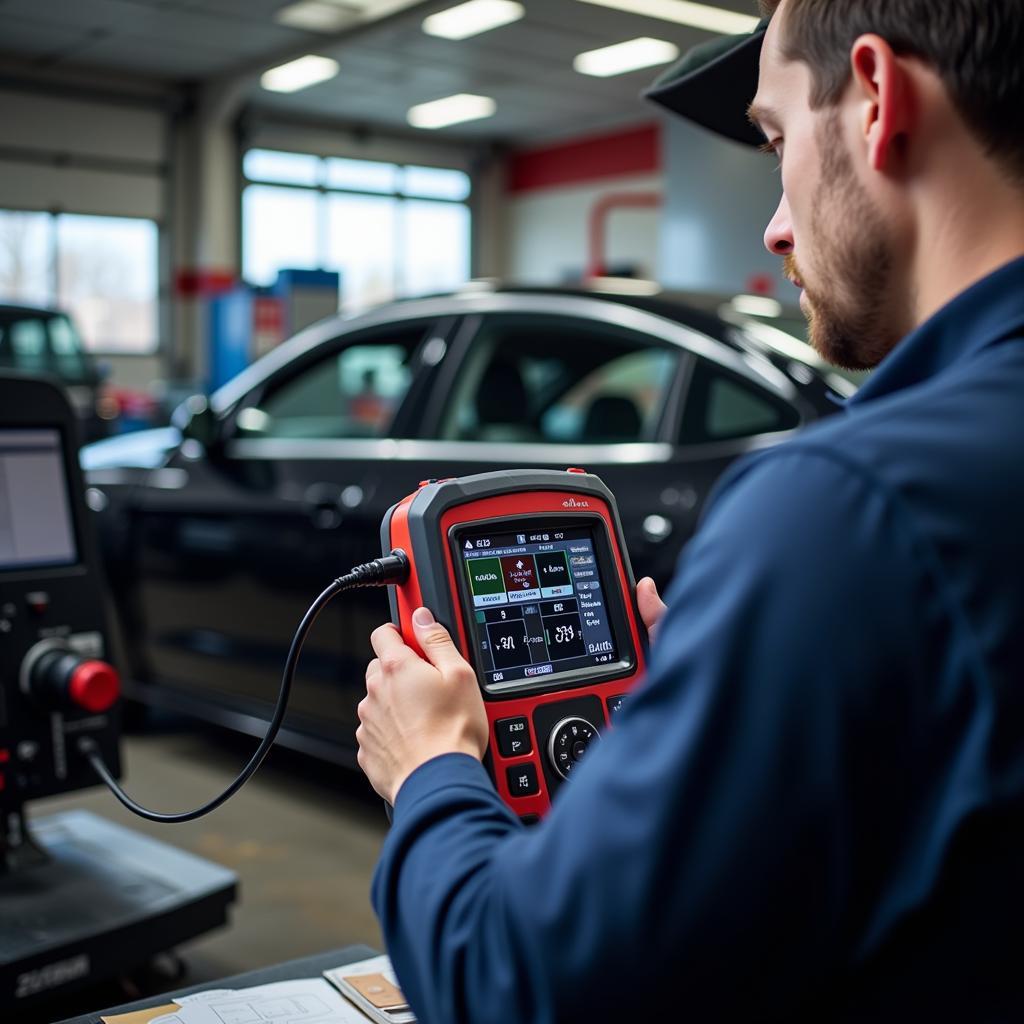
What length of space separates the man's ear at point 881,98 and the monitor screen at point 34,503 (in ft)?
4.78

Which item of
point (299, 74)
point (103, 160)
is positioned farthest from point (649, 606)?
point (103, 160)

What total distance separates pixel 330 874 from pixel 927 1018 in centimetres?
235

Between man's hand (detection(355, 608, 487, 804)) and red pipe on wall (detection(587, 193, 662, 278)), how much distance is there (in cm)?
1261

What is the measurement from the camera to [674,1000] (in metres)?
0.60

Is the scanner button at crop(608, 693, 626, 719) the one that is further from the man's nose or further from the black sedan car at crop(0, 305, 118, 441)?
the black sedan car at crop(0, 305, 118, 441)

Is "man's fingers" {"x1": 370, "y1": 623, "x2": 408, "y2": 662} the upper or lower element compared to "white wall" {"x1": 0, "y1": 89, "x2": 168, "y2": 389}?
lower

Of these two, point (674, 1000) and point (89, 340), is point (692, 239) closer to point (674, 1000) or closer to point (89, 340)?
point (89, 340)

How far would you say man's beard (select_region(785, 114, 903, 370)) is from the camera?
2.43 feet

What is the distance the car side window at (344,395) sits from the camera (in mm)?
3297

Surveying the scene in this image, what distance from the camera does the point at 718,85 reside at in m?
1.40

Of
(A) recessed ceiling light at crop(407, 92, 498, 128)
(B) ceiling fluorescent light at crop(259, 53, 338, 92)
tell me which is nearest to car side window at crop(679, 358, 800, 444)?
(B) ceiling fluorescent light at crop(259, 53, 338, 92)

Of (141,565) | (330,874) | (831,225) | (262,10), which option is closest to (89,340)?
(262,10)

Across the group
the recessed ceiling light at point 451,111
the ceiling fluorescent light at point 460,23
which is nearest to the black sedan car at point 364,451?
the ceiling fluorescent light at point 460,23

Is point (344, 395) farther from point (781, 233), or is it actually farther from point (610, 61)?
point (610, 61)
